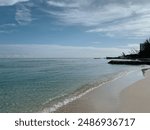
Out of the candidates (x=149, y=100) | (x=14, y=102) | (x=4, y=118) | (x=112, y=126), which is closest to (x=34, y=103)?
(x=14, y=102)

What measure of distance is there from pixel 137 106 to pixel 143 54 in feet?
217

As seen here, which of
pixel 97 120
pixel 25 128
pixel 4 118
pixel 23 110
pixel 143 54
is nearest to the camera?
pixel 25 128

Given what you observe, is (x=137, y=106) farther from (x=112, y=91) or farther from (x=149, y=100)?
(x=112, y=91)

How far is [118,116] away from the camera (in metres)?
8.55

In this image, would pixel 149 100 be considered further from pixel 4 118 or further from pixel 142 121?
pixel 4 118

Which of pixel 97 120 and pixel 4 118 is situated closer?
pixel 97 120

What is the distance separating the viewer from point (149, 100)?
11102mm

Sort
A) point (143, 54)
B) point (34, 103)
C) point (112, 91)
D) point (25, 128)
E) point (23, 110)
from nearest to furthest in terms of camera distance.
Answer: point (25, 128) < point (23, 110) < point (34, 103) < point (112, 91) < point (143, 54)

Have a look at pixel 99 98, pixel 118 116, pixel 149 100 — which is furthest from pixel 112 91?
pixel 118 116

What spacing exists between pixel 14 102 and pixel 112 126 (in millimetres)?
6219

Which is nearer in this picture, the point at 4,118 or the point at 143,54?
the point at 4,118

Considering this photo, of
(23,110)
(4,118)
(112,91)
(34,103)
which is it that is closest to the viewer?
(4,118)

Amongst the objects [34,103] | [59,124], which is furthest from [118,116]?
[34,103]

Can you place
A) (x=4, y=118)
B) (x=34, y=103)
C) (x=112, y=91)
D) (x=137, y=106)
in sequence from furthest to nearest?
(x=112, y=91) < (x=34, y=103) < (x=137, y=106) < (x=4, y=118)
